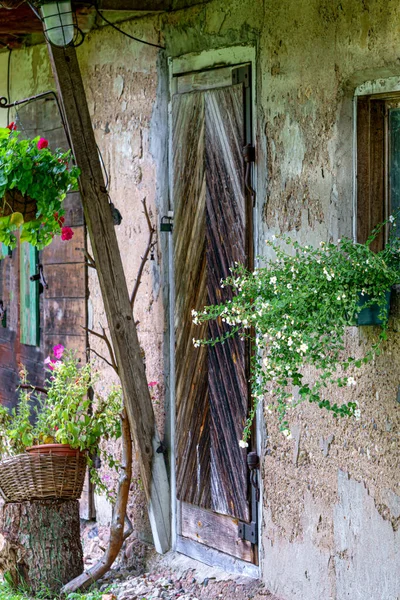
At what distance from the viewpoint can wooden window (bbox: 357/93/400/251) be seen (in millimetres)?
3971

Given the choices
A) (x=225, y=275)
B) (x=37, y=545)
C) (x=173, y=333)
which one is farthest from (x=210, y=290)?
(x=37, y=545)

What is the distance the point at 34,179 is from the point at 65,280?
1.54m

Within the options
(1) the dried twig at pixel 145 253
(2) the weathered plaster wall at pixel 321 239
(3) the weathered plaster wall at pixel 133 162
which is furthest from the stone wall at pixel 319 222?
(1) the dried twig at pixel 145 253

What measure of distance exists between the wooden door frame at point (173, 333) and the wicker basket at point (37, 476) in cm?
59

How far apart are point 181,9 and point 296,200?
1.47 meters

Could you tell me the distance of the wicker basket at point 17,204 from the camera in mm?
4723

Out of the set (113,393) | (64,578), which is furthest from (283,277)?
(64,578)

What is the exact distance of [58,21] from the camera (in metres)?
4.56

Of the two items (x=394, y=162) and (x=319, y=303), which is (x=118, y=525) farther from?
(x=394, y=162)

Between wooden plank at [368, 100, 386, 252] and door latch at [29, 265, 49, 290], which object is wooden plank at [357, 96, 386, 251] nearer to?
wooden plank at [368, 100, 386, 252]

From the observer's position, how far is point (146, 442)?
16.8 feet

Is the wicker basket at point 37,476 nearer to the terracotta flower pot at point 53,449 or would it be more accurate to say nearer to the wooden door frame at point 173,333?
the terracotta flower pot at point 53,449

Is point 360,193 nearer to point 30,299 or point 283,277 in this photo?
point 283,277

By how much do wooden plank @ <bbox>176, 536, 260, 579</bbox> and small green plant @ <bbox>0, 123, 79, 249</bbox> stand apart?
6.29ft
